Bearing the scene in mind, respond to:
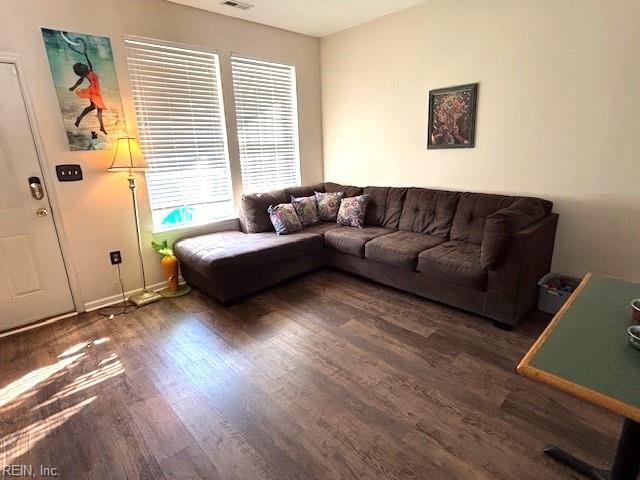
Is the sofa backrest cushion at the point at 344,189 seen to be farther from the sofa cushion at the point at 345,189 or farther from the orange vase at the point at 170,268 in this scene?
the orange vase at the point at 170,268

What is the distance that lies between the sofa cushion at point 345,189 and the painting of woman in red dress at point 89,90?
253 cm

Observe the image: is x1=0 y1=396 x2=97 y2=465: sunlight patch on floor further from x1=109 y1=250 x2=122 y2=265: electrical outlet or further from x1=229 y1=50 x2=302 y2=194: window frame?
x1=229 y1=50 x2=302 y2=194: window frame

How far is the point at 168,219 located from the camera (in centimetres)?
345

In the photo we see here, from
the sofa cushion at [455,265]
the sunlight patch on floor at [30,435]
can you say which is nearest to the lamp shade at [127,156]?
the sunlight patch on floor at [30,435]

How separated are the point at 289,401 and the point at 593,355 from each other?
55.9 inches

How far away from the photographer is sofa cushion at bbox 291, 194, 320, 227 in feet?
12.7

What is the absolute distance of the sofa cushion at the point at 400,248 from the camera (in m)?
2.90

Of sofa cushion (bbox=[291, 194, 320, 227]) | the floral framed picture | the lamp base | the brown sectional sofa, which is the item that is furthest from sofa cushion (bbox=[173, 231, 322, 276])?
the floral framed picture

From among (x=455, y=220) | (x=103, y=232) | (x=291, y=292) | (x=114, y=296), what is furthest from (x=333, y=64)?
(x=114, y=296)

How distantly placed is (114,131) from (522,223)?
11.2ft

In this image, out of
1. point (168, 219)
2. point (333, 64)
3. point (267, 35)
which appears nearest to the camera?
point (168, 219)

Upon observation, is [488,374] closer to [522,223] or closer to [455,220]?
[522,223]

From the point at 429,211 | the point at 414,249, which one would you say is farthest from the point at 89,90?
the point at 429,211

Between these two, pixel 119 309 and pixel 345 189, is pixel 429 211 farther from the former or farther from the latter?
pixel 119 309
